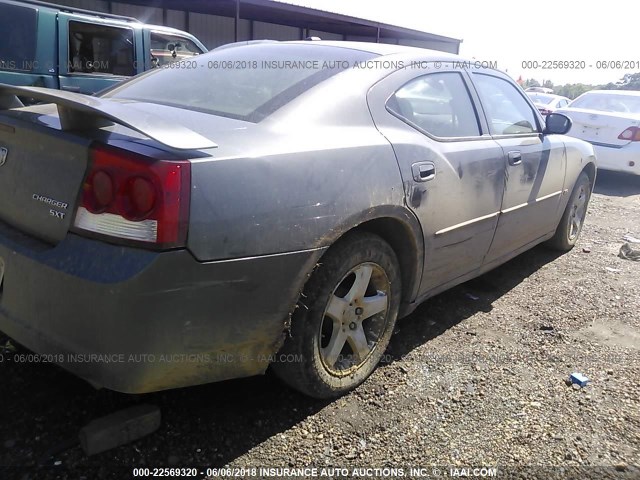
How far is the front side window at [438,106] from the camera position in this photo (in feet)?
9.28

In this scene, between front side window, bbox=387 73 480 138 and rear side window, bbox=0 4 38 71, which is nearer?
front side window, bbox=387 73 480 138

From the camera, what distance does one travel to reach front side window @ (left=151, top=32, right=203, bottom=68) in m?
7.50

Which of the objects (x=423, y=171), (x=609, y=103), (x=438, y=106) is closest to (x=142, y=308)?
(x=423, y=171)

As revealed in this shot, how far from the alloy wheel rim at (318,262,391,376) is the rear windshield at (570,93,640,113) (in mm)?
8802

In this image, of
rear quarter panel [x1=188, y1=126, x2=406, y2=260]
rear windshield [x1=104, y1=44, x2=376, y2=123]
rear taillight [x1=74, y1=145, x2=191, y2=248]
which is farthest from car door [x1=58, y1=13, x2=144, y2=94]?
rear taillight [x1=74, y1=145, x2=191, y2=248]

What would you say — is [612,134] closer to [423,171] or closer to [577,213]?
[577,213]

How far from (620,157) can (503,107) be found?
594cm

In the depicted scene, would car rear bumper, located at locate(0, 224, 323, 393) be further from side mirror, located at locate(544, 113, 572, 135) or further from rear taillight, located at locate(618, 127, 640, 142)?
rear taillight, located at locate(618, 127, 640, 142)

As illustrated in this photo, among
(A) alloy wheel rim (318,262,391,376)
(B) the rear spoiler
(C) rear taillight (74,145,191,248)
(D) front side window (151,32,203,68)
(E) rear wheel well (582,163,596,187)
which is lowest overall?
(A) alloy wheel rim (318,262,391,376)

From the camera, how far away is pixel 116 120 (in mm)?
1735

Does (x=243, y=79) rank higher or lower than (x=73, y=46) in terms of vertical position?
lower

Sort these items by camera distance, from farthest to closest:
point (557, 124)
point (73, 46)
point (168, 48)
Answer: point (168, 48) → point (73, 46) → point (557, 124)

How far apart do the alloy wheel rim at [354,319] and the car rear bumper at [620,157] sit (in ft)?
23.7

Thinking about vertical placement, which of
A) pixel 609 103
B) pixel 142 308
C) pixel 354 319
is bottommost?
pixel 354 319
